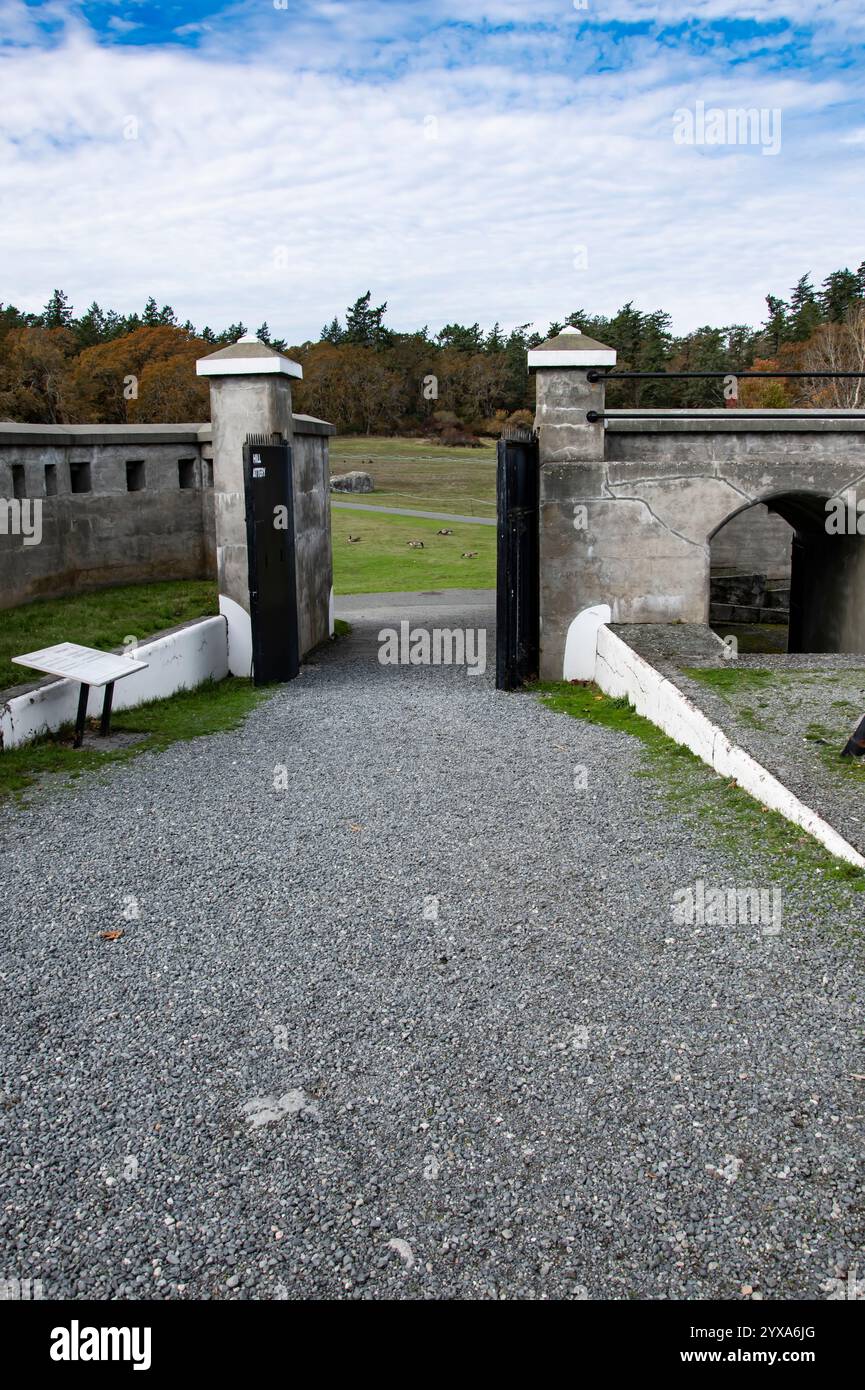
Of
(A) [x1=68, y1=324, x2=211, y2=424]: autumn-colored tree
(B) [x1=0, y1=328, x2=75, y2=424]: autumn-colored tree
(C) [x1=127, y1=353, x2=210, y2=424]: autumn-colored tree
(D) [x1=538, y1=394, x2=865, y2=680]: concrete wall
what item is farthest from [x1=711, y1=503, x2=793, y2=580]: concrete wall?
(B) [x1=0, y1=328, x2=75, y2=424]: autumn-colored tree

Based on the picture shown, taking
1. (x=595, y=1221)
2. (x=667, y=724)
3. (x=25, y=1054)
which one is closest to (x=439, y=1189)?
(x=595, y=1221)

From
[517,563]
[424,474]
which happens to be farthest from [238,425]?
[424,474]

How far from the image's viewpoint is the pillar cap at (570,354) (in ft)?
39.0

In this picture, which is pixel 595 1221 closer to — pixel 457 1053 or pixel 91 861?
pixel 457 1053

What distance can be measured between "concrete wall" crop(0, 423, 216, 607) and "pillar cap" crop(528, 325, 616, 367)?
6.10m

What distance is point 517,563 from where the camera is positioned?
11914 millimetres

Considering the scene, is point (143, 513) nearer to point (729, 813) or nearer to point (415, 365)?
point (729, 813)

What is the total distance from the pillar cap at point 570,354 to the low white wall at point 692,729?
9.12 ft

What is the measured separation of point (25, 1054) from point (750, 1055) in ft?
9.26

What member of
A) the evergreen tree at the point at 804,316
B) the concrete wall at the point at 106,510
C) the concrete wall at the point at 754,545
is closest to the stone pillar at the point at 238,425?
the concrete wall at the point at 106,510

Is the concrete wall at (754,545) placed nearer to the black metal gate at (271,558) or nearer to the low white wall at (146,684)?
the black metal gate at (271,558)

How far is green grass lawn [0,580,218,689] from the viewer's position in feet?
37.6

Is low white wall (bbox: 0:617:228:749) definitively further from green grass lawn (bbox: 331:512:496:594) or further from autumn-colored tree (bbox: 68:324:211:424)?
autumn-colored tree (bbox: 68:324:211:424)
